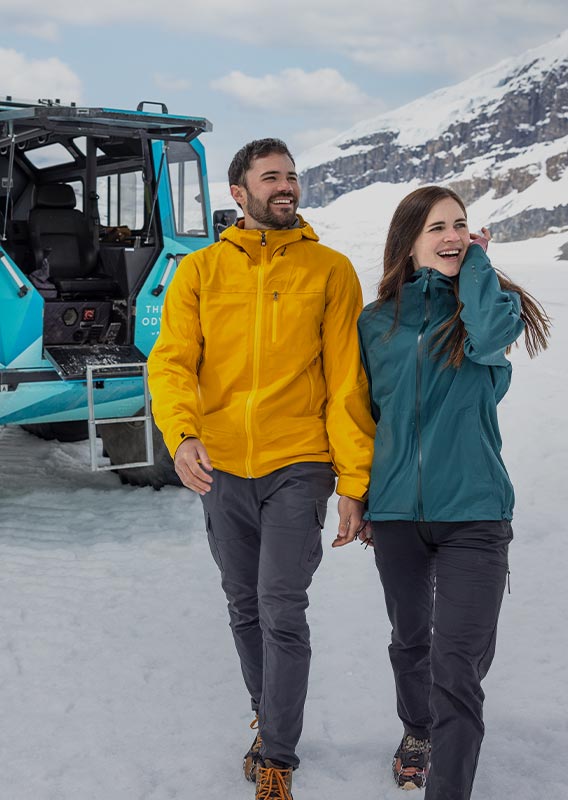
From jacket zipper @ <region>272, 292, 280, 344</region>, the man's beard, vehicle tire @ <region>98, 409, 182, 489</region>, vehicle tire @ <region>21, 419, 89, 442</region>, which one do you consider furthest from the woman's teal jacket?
vehicle tire @ <region>21, 419, 89, 442</region>

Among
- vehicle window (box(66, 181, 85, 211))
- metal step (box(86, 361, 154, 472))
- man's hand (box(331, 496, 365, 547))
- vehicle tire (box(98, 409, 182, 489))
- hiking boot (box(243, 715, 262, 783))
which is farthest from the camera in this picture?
vehicle window (box(66, 181, 85, 211))

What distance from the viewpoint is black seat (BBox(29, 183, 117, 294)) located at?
23.5 ft

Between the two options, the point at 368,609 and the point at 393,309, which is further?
the point at 368,609

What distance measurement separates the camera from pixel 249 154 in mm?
3023

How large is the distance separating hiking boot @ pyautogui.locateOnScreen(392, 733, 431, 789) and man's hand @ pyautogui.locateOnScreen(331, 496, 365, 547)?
73cm

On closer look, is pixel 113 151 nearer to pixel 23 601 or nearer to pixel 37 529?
pixel 37 529

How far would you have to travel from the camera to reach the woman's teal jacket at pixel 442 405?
263 centimetres

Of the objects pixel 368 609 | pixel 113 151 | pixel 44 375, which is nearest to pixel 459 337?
pixel 368 609

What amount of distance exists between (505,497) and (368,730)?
1253 mm

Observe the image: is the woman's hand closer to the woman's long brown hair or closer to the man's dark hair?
the woman's long brown hair

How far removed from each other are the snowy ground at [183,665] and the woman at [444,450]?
62cm

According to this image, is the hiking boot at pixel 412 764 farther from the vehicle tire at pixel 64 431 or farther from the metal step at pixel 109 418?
the vehicle tire at pixel 64 431

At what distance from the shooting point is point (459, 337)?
2.72 metres

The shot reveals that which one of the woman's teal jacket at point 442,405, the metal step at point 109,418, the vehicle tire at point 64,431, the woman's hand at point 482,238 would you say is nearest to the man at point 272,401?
the woman's teal jacket at point 442,405
